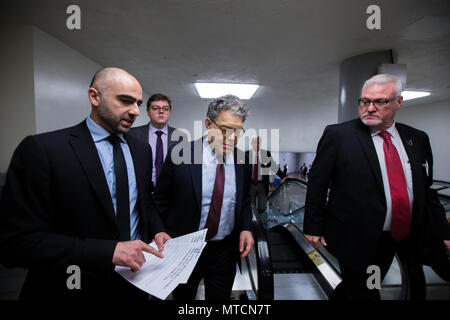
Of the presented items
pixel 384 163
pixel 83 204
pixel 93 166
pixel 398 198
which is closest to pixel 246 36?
pixel 384 163

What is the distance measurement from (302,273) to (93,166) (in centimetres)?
336

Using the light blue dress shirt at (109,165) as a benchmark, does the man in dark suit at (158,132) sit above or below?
above

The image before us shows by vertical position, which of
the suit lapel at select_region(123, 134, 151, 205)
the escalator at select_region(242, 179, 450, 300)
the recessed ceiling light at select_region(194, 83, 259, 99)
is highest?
the recessed ceiling light at select_region(194, 83, 259, 99)

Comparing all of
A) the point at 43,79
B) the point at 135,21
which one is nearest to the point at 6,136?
the point at 43,79

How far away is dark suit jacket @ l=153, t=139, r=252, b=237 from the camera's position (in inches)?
61.1

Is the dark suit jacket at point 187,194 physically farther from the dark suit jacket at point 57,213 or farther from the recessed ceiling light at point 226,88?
the recessed ceiling light at point 226,88

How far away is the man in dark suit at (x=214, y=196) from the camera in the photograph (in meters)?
1.56

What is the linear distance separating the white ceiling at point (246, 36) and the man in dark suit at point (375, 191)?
190cm

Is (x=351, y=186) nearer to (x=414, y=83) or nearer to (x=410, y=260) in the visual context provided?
(x=410, y=260)

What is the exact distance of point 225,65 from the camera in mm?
4633

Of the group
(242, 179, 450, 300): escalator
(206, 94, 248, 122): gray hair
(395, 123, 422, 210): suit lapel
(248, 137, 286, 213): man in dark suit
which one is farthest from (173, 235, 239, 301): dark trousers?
(248, 137, 286, 213): man in dark suit

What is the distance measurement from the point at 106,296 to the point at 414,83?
334 inches

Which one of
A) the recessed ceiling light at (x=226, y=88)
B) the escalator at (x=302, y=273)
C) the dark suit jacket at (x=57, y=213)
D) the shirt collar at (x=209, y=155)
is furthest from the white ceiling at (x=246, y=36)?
the escalator at (x=302, y=273)

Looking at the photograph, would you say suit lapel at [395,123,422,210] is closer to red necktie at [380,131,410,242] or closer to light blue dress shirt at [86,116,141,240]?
red necktie at [380,131,410,242]
